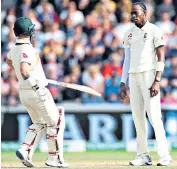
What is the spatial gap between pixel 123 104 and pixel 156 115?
17.8 feet

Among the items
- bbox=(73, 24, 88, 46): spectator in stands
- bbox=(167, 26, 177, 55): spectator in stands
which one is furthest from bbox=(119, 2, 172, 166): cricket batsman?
bbox=(73, 24, 88, 46): spectator in stands

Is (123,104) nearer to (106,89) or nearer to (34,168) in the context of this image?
(106,89)

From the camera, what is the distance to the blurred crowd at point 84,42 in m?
16.8

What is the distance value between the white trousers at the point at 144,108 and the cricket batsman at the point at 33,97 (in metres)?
1.06

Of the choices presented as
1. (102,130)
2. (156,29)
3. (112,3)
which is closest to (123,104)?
(102,130)

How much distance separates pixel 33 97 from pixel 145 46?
1.68 m

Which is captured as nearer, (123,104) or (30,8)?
(123,104)

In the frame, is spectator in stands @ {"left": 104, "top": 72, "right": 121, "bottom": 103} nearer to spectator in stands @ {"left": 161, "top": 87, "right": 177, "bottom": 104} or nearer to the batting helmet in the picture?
spectator in stands @ {"left": 161, "top": 87, "right": 177, "bottom": 104}

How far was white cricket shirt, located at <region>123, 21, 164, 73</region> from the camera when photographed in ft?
34.8

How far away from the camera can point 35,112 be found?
34.5ft

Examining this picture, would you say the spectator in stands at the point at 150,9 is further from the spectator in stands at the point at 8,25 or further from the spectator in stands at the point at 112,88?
the spectator in stands at the point at 8,25

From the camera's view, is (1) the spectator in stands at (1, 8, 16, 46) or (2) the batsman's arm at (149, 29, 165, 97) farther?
(1) the spectator in stands at (1, 8, 16, 46)

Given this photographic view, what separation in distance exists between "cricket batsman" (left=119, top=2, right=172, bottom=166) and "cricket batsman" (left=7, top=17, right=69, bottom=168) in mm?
1105

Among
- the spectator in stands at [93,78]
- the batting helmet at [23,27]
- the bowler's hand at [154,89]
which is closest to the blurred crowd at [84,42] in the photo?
the spectator in stands at [93,78]
